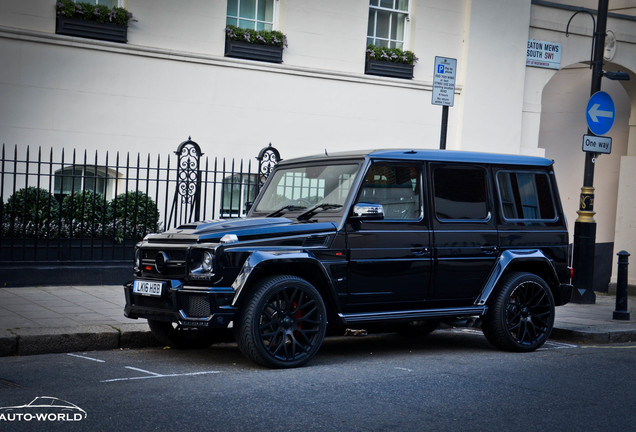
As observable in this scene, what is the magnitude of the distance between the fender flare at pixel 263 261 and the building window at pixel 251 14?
9.52m

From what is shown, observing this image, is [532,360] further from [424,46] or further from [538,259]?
[424,46]

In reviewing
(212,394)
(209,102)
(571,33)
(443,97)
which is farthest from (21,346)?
(571,33)

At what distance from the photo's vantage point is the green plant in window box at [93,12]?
14319mm

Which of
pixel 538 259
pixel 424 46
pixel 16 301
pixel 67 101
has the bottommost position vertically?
pixel 16 301

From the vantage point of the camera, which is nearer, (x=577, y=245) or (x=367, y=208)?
(x=367, y=208)

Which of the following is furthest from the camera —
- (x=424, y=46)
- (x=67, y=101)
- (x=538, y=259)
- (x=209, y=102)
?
(x=424, y=46)

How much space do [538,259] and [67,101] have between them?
8837 millimetres

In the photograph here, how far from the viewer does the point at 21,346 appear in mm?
7875

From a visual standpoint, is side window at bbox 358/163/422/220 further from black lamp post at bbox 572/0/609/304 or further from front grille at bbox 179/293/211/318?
black lamp post at bbox 572/0/609/304

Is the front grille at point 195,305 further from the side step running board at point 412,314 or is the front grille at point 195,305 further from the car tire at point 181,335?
the side step running board at point 412,314

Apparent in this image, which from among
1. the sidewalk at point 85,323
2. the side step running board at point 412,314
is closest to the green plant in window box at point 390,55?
the sidewalk at point 85,323

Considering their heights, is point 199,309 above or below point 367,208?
below

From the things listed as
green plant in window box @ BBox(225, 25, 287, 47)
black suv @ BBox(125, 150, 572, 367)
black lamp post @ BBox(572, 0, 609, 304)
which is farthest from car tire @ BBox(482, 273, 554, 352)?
green plant in window box @ BBox(225, 25, 287, 47)

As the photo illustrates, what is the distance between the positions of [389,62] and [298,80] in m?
2.12
